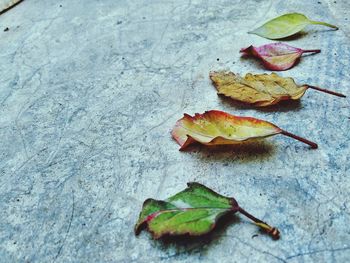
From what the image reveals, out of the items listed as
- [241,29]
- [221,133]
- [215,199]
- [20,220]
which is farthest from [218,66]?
[20,220]

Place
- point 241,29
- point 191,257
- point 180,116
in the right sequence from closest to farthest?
1. point 191,257
2. point 180,116
3. point 241,29

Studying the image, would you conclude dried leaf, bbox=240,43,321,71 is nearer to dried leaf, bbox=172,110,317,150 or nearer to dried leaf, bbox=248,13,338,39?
dried leaf, bbox=248,13,338,39

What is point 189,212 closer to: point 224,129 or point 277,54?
point 224,129

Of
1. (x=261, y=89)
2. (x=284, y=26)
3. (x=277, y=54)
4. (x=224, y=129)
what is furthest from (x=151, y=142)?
(x=284, y=26)

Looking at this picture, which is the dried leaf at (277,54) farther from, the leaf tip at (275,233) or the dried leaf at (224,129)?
the leaf tip at (275,233)

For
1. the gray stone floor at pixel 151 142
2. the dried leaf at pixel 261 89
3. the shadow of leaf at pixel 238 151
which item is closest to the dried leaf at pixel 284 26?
the gray stone floor at pixel 151 142

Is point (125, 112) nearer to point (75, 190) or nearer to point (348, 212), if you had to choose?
point (75, 190)
